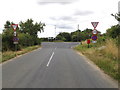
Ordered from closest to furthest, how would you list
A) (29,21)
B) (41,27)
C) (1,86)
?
1. (1,86)
2. (29,21)
3. (41,27)

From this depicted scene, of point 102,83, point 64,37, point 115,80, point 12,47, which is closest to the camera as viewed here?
point 102,83

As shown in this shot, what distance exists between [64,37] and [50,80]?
340 feet

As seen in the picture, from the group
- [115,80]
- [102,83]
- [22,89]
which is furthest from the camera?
[115,80]

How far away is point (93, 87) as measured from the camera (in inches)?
304

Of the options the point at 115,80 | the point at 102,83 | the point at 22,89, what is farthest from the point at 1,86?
the point at 115,80

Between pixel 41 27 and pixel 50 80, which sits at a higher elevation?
pixel 41 27

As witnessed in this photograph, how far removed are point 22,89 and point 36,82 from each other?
1.26 metres

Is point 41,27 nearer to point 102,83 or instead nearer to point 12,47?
point 12,47

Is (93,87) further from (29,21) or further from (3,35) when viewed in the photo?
(29,21)

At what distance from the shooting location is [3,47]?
2559cm

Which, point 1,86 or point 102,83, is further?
point 102,83

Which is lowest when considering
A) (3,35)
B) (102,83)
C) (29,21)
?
(102,83)

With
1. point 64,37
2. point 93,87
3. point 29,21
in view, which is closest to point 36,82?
point 93,87

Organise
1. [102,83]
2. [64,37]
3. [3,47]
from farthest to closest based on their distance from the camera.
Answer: [64,37] → [3,47] → [102,83]
